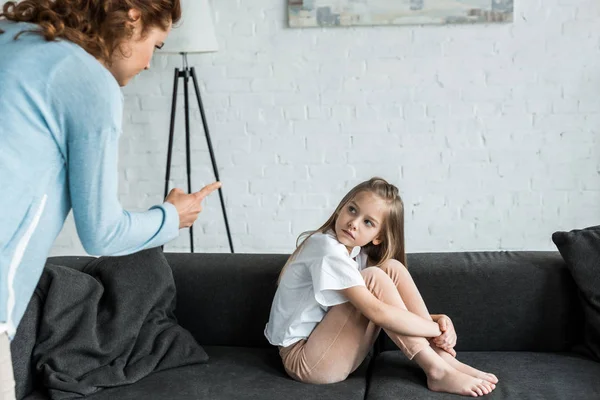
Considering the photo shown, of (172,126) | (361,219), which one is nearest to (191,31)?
(172,126)

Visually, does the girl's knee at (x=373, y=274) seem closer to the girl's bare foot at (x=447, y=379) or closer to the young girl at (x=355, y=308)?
the young girl at (x=355, y=308)

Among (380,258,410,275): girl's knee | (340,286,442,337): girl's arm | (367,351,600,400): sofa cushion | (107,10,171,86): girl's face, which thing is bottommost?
(367,351,600,400): sofa cushion

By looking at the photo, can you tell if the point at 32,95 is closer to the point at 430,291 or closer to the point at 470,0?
the point at 430,291

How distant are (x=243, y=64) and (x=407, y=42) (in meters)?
0.83

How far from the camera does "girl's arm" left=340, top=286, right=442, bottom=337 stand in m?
2.28

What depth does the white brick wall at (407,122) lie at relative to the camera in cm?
393

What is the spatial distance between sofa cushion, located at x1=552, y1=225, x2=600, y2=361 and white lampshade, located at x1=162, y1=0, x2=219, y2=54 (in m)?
1.91

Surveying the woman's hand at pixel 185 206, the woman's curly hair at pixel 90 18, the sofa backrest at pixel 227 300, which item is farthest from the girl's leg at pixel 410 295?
the woman's curly hair at pixel 90 18

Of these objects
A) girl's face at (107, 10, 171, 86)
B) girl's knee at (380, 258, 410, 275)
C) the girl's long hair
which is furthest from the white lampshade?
girl's face at (107, 10, 171, 86)

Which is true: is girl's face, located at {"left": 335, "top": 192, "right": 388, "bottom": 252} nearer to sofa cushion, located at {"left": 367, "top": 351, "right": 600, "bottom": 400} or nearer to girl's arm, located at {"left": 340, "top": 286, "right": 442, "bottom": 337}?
girl's arm, located at {"left": 340, "top": 286, "right": 442, "bottom": 337}

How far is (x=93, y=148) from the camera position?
1.43 m

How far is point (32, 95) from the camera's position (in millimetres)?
1378

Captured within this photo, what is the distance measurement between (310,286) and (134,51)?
1097 mm

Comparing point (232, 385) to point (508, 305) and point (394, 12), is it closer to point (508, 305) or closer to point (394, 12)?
point (508, 305)
